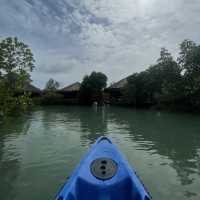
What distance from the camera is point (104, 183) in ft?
11.6

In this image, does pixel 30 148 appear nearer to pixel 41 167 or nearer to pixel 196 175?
pixel 41 167

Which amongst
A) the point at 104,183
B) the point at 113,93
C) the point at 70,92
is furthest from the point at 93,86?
the point at 104,183

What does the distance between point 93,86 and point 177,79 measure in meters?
16.3

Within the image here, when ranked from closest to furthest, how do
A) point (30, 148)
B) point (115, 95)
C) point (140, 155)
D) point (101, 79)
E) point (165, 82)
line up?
point (140, 155), point (30, 148), point (165, 82), point (101, 79), point (115, 95)

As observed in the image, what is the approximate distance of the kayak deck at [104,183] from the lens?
3.21 meters

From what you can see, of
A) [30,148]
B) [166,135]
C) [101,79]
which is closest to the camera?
[30,148]

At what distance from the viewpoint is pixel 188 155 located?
291 inches

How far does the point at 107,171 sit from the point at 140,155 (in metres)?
3.74

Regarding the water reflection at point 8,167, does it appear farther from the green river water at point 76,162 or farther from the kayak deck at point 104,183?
the kayak deck at point 104,183

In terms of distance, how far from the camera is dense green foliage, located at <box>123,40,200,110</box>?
2398 cm

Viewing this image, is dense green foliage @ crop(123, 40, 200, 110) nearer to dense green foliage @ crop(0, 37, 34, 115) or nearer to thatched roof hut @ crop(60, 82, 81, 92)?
thatched roof hut @ crop(60, 82, 81, 92)

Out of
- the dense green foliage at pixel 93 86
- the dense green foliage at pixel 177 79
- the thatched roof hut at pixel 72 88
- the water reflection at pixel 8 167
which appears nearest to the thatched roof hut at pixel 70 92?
the thatched roof hut at pixel 72 88

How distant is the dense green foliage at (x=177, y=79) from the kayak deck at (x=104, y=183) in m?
21.9

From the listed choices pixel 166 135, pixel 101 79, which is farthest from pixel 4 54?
pixel 101 79
